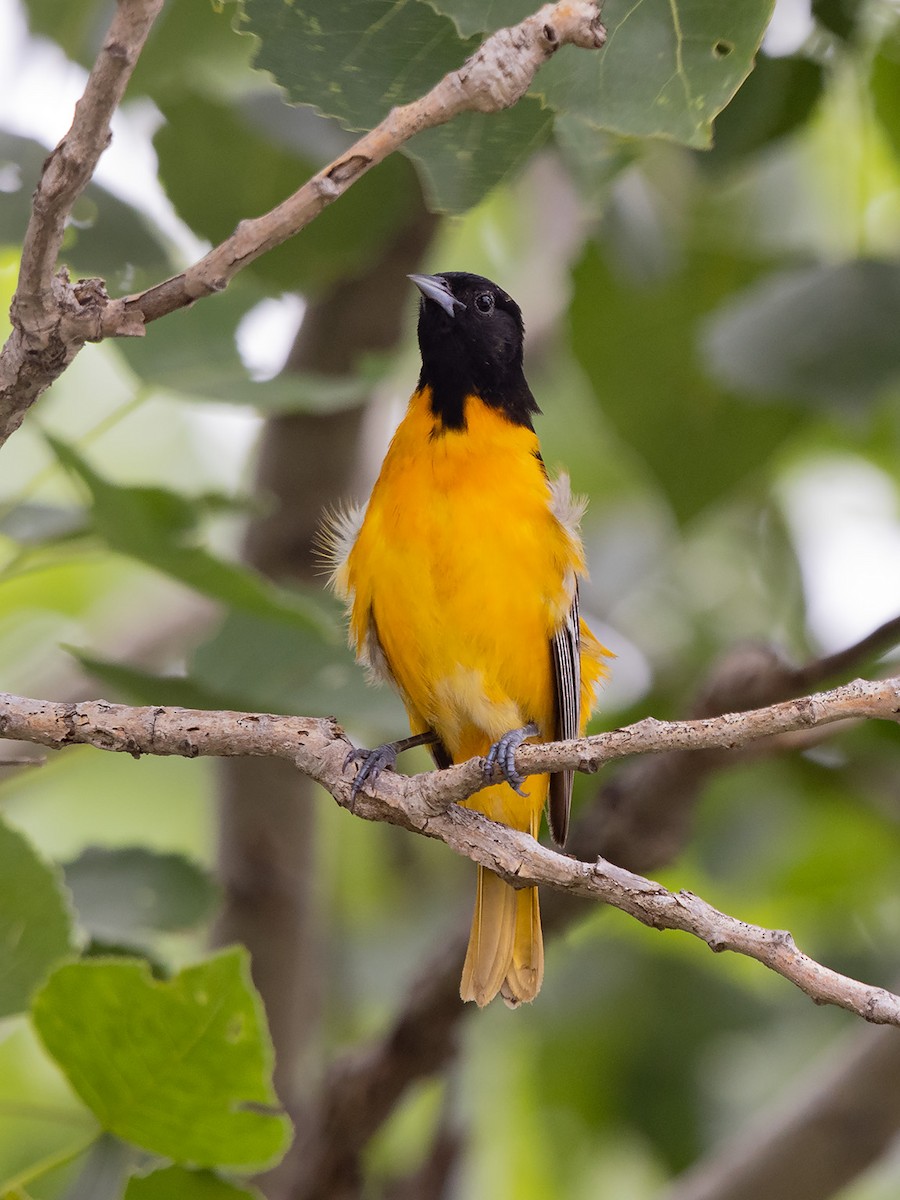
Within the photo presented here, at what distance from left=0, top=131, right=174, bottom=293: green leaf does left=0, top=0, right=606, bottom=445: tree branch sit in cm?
170

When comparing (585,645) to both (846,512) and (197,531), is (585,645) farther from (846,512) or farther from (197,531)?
(846,512)

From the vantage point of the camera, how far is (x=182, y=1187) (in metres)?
2.44

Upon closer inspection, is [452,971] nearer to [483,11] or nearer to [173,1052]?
[173,1052]

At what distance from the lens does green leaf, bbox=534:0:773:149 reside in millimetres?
2211

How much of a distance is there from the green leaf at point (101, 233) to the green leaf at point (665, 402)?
1.20m

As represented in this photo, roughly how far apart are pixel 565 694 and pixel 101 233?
63.2 inches

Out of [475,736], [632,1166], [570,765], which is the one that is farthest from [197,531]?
[632,1166]

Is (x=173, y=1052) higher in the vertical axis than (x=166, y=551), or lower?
lower

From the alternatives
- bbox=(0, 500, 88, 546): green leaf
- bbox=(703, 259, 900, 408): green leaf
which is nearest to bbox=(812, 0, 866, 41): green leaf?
bbox=(703, 259, 900, 408): green leaf

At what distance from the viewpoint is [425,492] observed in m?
3.56

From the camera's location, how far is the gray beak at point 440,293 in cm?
388

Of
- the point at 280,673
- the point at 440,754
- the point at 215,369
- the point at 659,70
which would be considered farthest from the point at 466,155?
the point at 440,754

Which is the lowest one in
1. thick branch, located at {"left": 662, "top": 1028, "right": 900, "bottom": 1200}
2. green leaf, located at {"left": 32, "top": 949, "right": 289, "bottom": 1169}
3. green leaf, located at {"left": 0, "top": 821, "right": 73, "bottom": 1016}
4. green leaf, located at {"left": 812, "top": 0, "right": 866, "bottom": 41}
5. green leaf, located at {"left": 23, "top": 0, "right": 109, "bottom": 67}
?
thick branch, located at {"left": 662, "top": 1028, "right": 900, "bottom": 1200}

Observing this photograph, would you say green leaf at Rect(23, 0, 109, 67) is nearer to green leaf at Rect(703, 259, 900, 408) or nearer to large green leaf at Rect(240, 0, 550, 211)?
large green leaf at Rect(240, 0, 550, 211)
